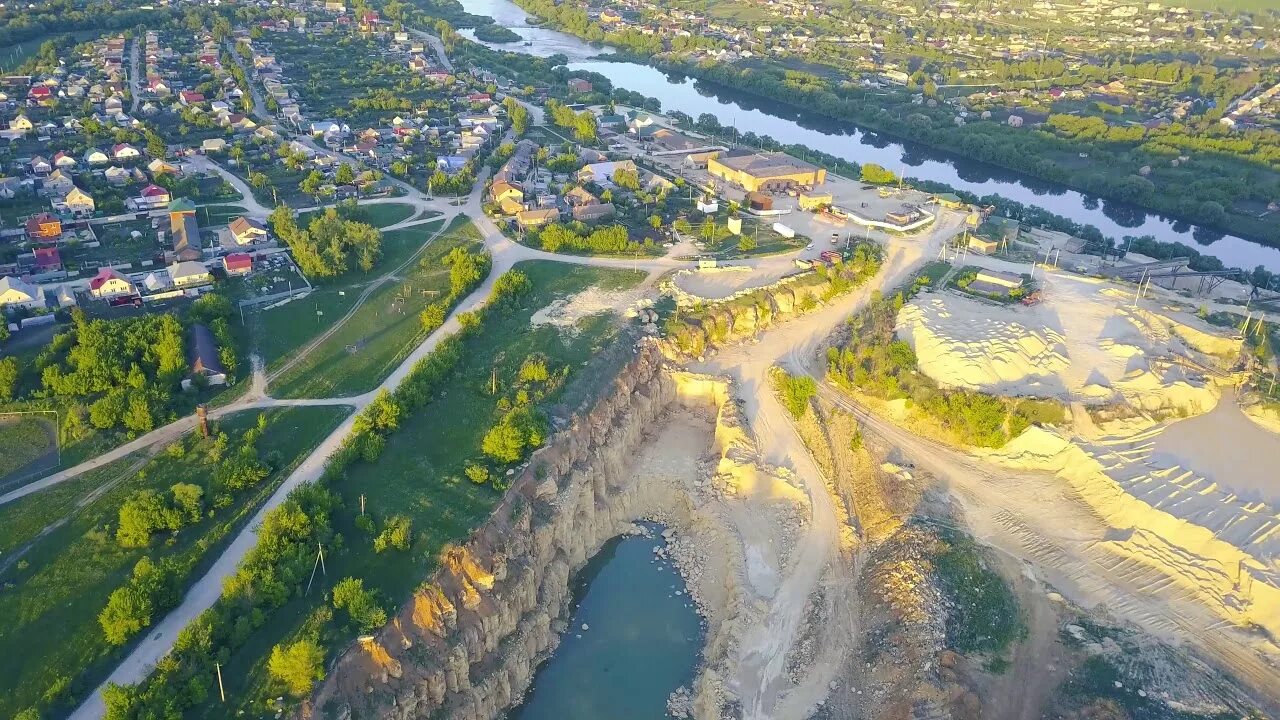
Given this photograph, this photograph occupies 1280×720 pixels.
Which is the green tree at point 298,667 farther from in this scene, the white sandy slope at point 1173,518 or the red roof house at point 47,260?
the red roof house at point 47,260

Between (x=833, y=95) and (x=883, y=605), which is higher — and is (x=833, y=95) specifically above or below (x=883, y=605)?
above

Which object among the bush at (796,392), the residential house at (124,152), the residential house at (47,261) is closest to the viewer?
the bush at (796,392)

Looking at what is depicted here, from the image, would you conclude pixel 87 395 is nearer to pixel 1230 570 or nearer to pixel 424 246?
pixel 424 246

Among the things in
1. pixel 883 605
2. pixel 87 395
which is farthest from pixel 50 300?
pixel 883 605

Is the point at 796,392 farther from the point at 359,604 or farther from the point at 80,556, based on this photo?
the point at 80,556

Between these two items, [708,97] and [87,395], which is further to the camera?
[708,97]

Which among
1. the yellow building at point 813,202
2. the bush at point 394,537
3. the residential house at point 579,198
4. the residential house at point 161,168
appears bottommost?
the bush at point 394,537

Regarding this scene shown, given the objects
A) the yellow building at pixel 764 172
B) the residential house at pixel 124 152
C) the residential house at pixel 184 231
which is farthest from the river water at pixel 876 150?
the residential house at pixel 184 231

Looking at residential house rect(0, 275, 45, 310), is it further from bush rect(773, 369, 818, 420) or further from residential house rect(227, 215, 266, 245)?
bush rect(773, 369, 818, 420)
